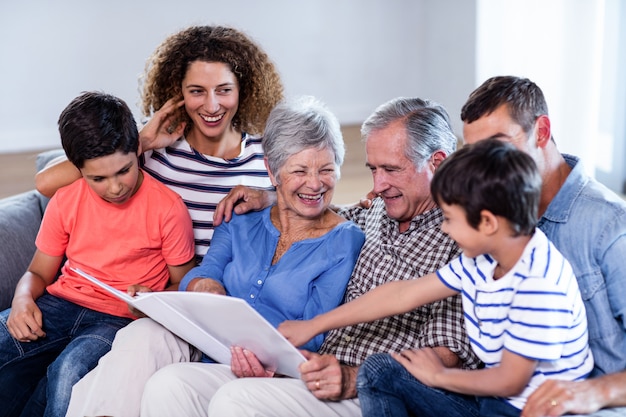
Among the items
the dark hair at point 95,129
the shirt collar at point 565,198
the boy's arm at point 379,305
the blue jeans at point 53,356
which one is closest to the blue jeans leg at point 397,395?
the boy's arm at point 379,305

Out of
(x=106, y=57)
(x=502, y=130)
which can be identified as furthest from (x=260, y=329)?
(x=106, y=57)

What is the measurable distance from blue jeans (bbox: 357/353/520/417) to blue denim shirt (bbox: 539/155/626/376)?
26cm

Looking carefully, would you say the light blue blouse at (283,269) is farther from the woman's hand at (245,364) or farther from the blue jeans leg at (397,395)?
the blue jeans leg at (397,395)

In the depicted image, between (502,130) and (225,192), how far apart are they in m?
1.06

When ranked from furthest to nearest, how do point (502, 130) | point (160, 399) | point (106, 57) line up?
1. point (106, 57)
2. point (160, 399)
3. point (502, 130)

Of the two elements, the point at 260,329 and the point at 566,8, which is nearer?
the point at 260,329

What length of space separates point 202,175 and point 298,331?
2.64ft

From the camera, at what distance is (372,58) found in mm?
6719

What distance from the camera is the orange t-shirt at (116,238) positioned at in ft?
7.50

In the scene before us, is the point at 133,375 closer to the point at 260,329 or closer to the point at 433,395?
the point at 260,329

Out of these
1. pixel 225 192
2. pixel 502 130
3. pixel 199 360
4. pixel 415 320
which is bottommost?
pixel 199 360

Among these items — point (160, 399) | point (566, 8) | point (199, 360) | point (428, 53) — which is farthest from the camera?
point (428, 53)

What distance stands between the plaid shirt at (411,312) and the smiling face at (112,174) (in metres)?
0.66

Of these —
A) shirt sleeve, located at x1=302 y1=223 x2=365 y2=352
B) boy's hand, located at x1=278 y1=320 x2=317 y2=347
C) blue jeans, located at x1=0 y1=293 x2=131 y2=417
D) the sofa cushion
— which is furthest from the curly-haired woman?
boy's hand, located at x1=278 y1=320 x2=317 y2=347
